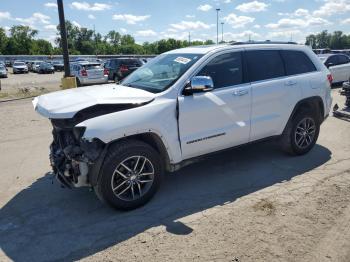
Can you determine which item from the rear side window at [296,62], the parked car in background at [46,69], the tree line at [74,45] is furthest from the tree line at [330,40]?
the rear side window at [296,62]

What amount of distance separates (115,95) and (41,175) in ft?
7.00

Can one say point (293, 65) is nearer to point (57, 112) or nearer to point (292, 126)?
point (292, 126)

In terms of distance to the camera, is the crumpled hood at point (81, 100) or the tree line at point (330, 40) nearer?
the crumpled hood at point (81, 100)

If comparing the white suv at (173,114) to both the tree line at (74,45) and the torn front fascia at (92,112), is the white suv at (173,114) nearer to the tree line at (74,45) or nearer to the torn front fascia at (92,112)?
the torn front fascia at (92,112)

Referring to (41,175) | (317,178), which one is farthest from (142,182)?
(317,178)

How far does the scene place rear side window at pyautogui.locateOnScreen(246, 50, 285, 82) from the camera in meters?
5.29

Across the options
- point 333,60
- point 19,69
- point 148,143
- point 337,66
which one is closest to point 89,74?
point 333,60

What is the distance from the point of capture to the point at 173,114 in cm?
443

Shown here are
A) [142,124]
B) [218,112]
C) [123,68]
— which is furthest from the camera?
[123,68]

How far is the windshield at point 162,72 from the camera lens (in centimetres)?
470

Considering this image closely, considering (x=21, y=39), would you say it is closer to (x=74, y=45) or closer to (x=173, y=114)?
(x=74, y=45)

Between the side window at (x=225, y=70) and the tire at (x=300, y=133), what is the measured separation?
4.44ft

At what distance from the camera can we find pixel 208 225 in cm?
394

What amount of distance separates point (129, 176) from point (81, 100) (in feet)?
3.50
